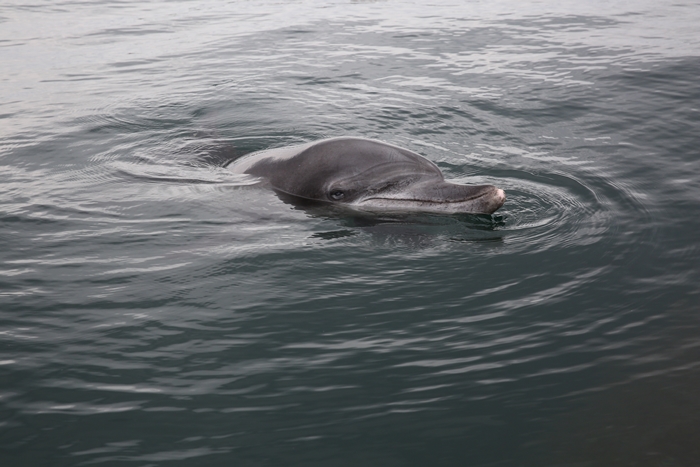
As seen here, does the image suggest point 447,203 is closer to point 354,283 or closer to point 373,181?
point 373,181

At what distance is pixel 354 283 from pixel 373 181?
6.02ft

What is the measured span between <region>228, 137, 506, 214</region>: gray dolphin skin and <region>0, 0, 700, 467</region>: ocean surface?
0.71 ft

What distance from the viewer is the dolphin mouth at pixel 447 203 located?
7.38 m

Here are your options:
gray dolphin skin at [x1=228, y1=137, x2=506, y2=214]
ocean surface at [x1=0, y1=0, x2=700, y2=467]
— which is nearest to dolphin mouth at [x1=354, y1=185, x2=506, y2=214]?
gray dolphin skin at [x1=228, y1=137, x2=506, y2=214]

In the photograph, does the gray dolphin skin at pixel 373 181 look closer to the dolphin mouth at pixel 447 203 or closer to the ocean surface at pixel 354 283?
the dolphin mouth at pixel 447 203

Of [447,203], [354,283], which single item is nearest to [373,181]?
[447,203]

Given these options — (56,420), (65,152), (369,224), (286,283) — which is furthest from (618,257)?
(65,152)

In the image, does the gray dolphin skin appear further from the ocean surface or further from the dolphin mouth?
the ocean surface

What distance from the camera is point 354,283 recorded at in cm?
648

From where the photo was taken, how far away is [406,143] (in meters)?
10.7

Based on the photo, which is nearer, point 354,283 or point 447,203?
point 354,283

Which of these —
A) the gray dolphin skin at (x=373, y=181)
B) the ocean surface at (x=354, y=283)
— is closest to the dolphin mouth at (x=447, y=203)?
the gray dolphin skin at (x=373, y=181)

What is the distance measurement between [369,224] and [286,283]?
1.55m

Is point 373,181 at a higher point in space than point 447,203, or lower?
higher
